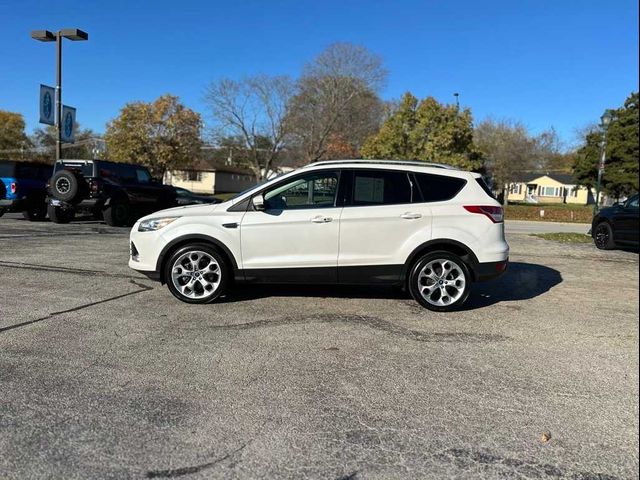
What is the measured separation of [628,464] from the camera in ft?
→ 9.31

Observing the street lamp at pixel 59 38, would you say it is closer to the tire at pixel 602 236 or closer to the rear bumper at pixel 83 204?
the rear bumper at pixel 83 204

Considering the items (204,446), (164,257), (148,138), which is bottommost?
(204,446)

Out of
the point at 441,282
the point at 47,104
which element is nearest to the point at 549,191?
the point at 47,104

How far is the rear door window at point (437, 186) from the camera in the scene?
6.36m

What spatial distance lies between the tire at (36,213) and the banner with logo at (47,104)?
132 inches

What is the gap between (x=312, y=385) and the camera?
4.03m

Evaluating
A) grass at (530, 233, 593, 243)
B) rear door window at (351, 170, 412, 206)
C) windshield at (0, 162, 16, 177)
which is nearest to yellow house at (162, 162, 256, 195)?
windshield at (0, 162, 16, 177)

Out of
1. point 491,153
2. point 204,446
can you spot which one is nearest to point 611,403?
point 204,446

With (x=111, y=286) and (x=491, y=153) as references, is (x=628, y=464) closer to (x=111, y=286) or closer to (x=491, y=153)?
(x=111, y=286)

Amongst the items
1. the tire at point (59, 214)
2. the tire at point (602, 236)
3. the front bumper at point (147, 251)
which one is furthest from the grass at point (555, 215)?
the front bumper at point (147, 251)

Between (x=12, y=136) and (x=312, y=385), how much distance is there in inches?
3115

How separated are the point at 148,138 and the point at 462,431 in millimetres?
47284

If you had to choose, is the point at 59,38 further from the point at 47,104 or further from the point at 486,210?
the point at 486,210

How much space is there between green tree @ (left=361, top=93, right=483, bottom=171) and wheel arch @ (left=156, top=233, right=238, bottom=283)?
30.4 metres
